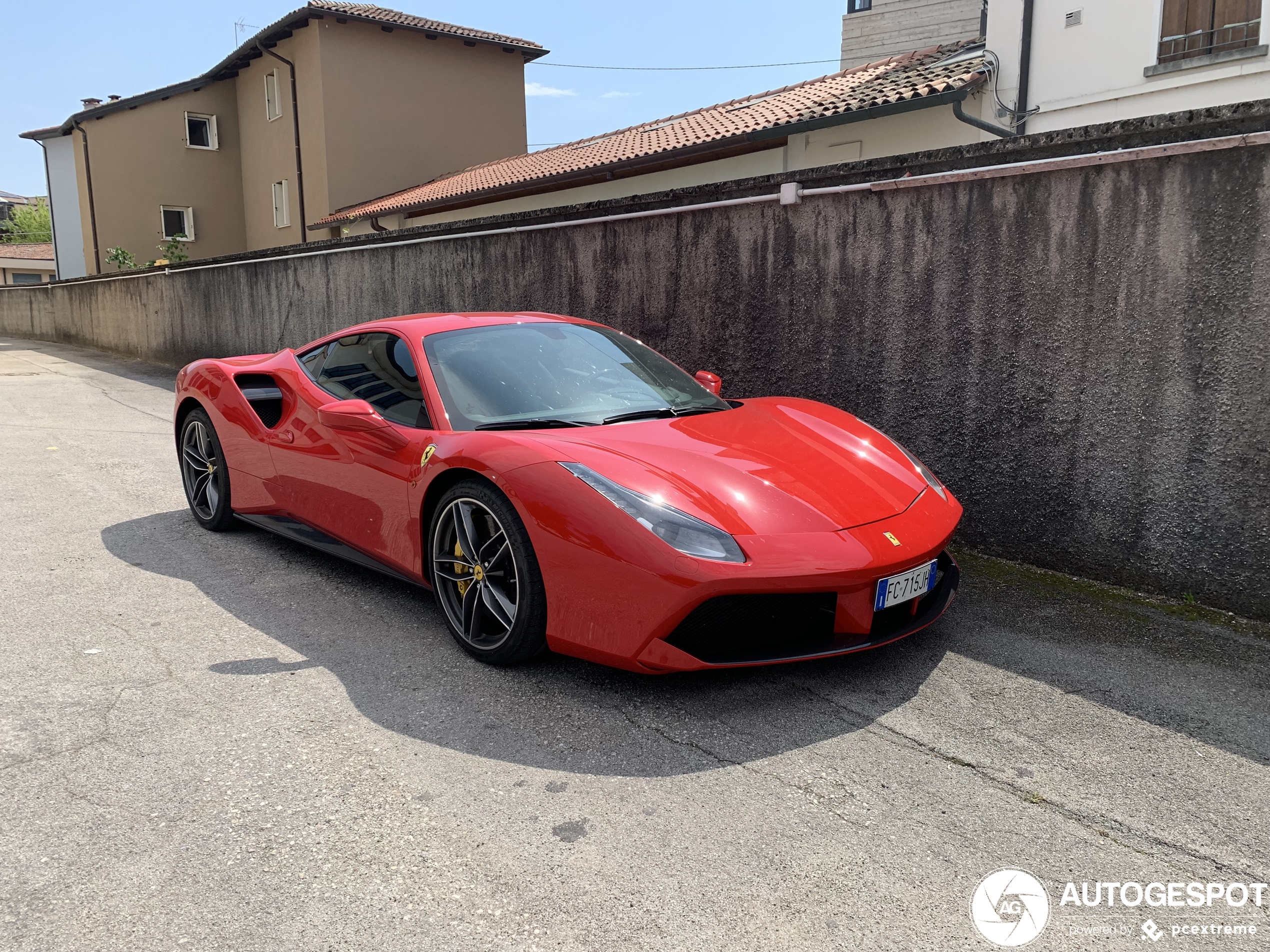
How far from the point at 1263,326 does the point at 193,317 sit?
14.5 metres

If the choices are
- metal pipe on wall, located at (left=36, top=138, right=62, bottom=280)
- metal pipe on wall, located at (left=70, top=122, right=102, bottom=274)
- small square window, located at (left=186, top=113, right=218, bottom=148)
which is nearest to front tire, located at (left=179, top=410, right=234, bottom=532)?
metal pipe on wall, located at (left=70, top=122, right=102, bottom=274)

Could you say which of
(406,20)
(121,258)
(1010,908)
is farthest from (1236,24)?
(121,258)

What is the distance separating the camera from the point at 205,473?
5.18m

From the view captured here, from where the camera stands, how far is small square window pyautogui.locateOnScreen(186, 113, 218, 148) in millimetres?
29498

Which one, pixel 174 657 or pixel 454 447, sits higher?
pixel 454 447

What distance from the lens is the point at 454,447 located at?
340cm

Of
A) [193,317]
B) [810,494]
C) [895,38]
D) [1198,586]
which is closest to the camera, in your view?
[810,494]

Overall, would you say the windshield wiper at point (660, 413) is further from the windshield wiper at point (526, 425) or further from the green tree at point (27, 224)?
the green tree at point (27, 224)

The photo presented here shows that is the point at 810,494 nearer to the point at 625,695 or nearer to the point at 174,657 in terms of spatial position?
the point at 625,695

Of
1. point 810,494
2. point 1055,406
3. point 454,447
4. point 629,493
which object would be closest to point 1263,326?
point 1055,406

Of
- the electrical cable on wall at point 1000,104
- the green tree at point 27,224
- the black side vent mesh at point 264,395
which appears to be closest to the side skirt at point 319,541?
the black side vent mesh at point 264,395

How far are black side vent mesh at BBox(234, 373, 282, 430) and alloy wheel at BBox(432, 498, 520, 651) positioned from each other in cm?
155

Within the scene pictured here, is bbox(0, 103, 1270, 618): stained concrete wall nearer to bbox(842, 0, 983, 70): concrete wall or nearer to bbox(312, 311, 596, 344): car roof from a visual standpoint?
bbox(312, 311, 596, 344): car roof

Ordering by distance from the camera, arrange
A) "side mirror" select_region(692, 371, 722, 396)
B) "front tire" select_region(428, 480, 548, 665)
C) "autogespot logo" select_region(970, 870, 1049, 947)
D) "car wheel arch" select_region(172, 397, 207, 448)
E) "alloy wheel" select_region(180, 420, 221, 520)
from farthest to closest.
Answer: "car wheel arch" select_region(172, 397, 207, 448) < "alloy wheel" select_region(180, 420, 221, 520) < "side mirror" select_region(692, 371, 722, 396) < "front tire" select_region(428, 480, 548, 665) < "autogespot logo" select_region(970, 870, 1049, 947)
